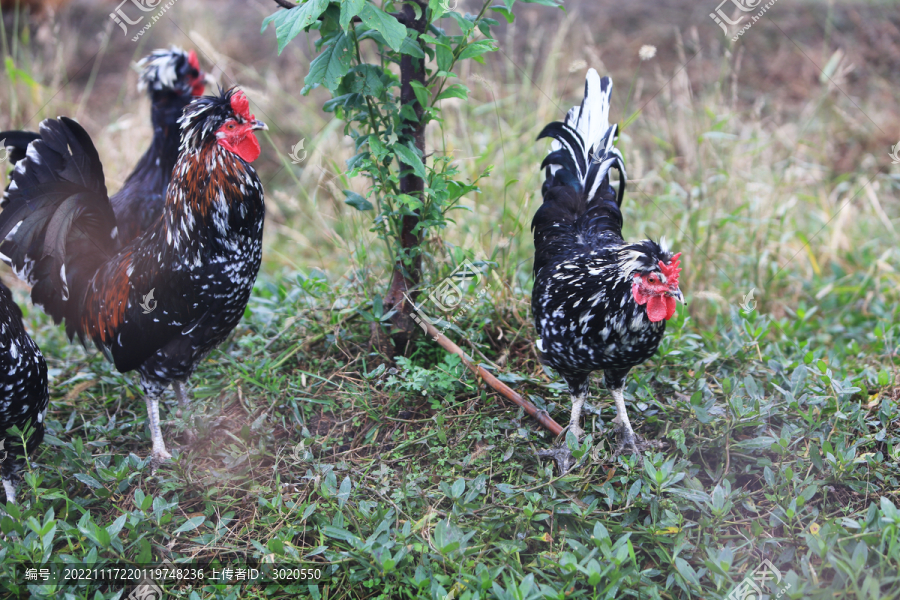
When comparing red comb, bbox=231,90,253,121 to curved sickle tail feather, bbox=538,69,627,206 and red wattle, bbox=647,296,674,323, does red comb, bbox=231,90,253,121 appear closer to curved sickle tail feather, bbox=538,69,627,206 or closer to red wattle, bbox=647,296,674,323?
curved sickle tail feather, bbox=538,69,627,206

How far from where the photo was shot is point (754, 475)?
276cm

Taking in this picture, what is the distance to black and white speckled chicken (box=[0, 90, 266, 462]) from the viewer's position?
2.86 m

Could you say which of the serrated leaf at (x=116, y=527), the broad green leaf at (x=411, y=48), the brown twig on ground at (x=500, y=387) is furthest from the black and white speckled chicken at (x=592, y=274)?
the serrated leaf at (x=116, y=527)

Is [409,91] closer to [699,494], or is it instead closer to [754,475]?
[699,494]

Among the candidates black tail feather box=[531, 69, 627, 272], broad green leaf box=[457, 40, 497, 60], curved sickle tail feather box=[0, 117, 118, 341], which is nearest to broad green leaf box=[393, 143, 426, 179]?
broad green leaf box=[457, 40, 497, 60]

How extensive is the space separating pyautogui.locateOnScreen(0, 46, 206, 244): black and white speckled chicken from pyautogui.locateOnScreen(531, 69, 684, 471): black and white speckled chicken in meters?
2.32

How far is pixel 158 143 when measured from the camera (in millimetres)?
4055

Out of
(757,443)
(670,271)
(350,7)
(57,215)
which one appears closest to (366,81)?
(350,7)

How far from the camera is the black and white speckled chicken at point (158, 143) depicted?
3820 millimetres

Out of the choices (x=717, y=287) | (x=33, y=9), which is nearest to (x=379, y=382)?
(x=717, y=287)

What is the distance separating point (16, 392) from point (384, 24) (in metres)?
2.17

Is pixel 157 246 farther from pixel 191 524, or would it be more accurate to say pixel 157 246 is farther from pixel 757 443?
pixel 757 443

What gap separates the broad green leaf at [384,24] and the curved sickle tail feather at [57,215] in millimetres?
1742

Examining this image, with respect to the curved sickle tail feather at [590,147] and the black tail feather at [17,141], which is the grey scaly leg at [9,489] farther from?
the curved sickle tail feather at [590,147]
